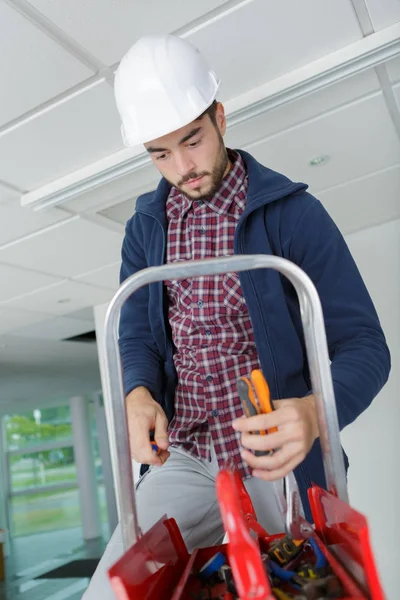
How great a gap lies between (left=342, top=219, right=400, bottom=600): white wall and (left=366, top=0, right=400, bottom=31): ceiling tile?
2.46 metres

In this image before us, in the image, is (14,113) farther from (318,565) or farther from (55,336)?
(55,336)

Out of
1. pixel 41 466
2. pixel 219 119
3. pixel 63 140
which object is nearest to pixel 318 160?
pixel 63 140

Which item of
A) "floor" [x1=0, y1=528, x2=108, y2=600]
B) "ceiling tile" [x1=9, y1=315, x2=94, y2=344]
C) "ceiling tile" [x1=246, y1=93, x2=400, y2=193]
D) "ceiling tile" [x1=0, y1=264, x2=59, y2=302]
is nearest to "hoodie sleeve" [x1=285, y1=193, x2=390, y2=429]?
"ceiling tile" [x1=246, y1=93, x2=400, y2=193]

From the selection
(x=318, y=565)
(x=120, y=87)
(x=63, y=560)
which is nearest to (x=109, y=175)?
(x=120, y=87)

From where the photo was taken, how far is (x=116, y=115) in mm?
2377

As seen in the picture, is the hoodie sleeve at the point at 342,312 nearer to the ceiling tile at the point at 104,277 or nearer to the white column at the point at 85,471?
the ceiling tile at the point at 104,277

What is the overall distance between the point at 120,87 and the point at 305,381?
683 mm

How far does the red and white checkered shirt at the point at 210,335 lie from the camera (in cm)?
111

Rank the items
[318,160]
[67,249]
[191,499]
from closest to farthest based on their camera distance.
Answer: [191,499]
[318,160]
[67,249]

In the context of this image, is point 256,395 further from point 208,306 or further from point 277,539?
point 208,306

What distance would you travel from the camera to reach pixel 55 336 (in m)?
6.62

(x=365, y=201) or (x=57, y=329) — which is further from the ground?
(x=57, y=329)

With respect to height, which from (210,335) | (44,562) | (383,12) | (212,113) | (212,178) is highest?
(383,12)

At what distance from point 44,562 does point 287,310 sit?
7378 millimetres
